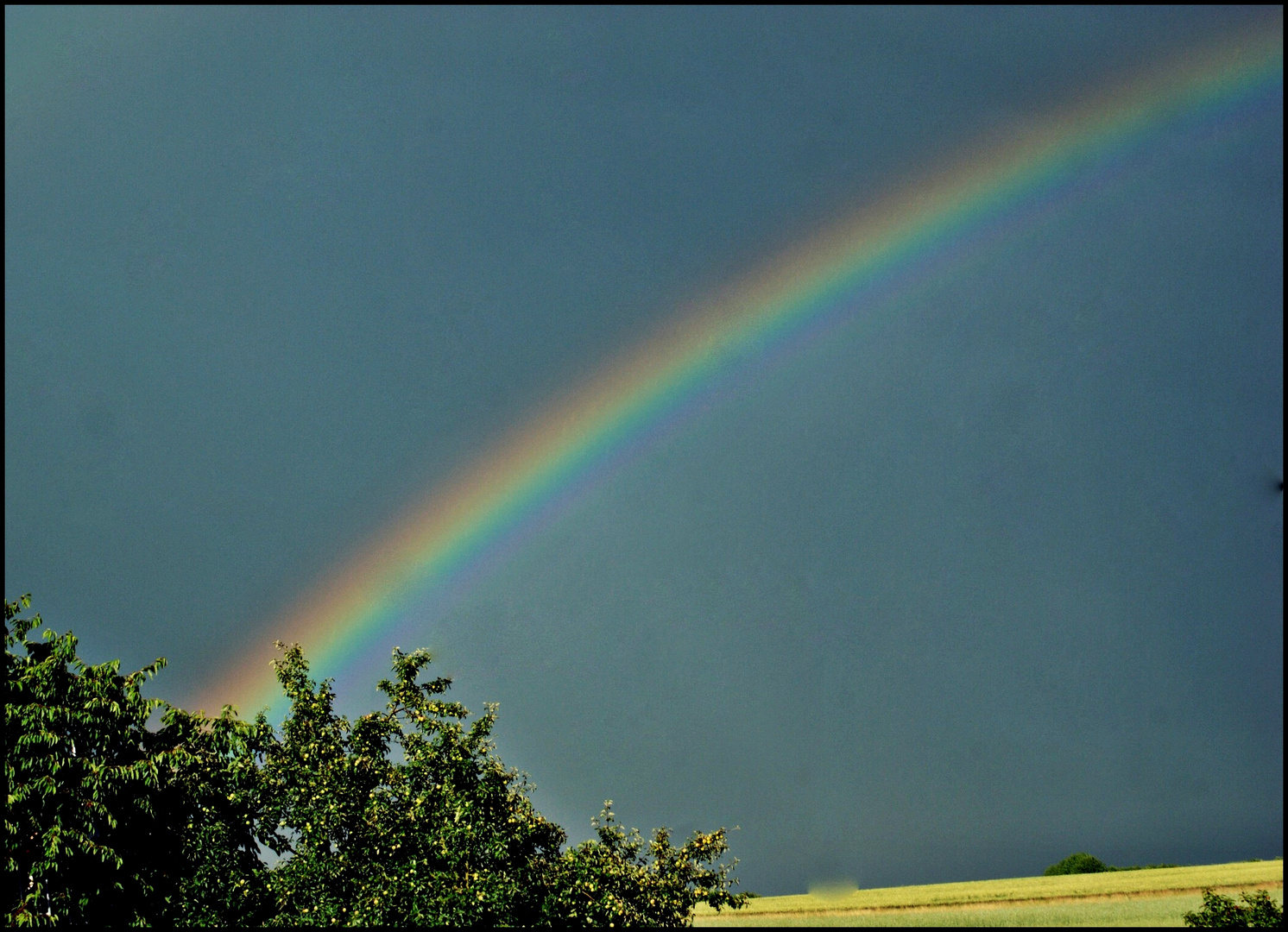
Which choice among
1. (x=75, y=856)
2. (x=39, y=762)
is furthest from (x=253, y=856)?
(x=39, y=762)

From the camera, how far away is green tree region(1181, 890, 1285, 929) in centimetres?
2122

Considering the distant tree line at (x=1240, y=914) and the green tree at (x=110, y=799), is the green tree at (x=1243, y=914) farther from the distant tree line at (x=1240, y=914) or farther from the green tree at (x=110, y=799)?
the green tree at (x=110, y=799)

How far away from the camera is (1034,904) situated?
1949 inches

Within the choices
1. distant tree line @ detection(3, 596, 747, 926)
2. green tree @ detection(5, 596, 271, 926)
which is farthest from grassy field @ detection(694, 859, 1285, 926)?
green tree @ detection(5, 596, 271, 926)

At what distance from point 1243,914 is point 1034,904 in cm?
3129

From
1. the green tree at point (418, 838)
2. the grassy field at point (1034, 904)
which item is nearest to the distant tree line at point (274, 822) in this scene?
the green tree at point (418, 838)

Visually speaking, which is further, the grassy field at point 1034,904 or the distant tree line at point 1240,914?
the grassy field at point 1034,904

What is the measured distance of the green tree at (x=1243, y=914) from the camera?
21219 millimetres

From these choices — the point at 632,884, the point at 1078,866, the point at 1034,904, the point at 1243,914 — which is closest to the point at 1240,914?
the point at 1243,914

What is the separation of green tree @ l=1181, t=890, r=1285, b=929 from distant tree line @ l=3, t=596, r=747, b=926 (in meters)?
12.8

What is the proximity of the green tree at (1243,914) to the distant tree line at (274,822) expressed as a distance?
12.8 m

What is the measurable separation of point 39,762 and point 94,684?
2.21 meters

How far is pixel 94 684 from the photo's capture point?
22.2 m

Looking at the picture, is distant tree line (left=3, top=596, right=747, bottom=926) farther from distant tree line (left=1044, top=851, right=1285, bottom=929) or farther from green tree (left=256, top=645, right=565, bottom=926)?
distant tree line (left=1044, top=851, right=1285, bottom=929)
